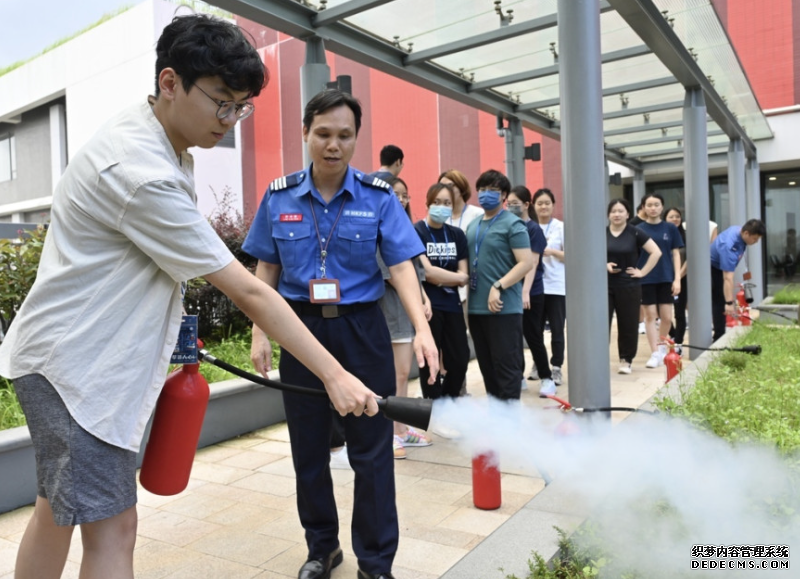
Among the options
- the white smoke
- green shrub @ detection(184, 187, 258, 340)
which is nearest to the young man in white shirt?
the white smoke

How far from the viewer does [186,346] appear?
2.13 meters

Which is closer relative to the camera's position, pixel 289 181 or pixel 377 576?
pixel 377 576

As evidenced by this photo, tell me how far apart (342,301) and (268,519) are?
5.24ft

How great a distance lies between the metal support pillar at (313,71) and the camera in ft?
18.7

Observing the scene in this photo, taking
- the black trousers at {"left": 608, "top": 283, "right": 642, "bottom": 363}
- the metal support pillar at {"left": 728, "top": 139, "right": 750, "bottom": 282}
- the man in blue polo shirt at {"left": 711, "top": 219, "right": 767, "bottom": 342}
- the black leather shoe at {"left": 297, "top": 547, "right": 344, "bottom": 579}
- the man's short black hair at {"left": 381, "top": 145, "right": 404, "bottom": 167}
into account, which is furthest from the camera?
the metal support pillar at {"left": 728, "top": 139, "right": 750, "bottom": 282}

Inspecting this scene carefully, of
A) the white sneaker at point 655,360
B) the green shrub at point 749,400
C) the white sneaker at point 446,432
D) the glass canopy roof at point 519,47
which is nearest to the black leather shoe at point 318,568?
the green shrub at point 749,400

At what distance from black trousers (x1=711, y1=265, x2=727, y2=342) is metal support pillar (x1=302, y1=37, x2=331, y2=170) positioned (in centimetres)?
604

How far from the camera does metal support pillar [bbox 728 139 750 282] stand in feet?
37.7

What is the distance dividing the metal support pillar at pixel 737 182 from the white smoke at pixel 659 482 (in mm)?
9248

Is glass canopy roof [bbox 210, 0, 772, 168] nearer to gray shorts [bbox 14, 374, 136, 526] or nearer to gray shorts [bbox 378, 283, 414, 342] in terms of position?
gray shorts [bbox 378, 283, 414, 342]

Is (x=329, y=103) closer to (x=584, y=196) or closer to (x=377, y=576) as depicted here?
(x=377, y=576)

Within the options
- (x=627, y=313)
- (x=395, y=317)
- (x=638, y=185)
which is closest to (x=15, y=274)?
(x=395, y=317)

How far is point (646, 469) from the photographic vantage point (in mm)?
2945

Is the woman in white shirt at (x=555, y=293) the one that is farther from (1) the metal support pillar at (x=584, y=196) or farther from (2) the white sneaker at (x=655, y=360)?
(1) the metal support pillar at (x=584, y=196)
